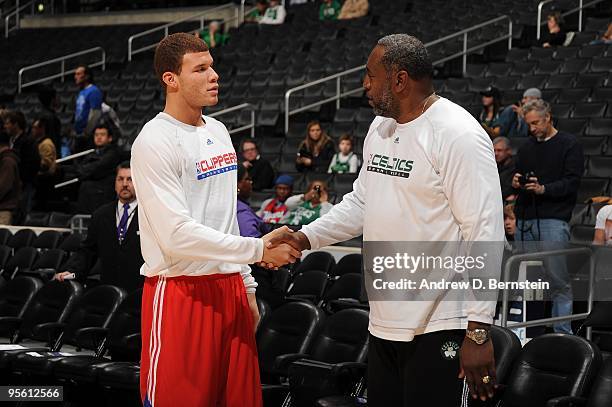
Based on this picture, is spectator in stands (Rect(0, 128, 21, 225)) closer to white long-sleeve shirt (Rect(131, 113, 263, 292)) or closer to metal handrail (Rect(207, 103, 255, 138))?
metal handrail (Rect(207, 103, 255, 138))

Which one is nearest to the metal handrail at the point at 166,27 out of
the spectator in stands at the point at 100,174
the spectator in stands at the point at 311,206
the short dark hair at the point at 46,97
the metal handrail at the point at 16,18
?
the metal handrail at the point at 16,18

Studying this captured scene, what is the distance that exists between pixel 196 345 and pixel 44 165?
9.11 m

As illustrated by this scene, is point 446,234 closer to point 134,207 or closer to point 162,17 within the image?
point 134,207

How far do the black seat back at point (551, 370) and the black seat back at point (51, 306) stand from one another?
11.5ft

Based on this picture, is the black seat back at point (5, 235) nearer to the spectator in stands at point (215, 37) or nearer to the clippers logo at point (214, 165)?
the spectator in stands at point (215, 37)

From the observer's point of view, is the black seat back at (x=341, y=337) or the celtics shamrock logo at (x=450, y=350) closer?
the celtics shamrock logo at (x=450, y=350)

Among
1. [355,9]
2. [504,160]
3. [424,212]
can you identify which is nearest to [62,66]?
[355,9]

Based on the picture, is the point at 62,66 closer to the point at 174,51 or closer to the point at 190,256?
the point at 174,51

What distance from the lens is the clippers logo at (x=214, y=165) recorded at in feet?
12.3

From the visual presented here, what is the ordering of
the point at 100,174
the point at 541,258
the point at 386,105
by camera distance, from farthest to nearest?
the point at 100,174 < the point at 541,258 < the point at 386,105

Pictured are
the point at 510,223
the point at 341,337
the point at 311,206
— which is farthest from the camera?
the point at 311,206

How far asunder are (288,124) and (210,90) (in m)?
10.2

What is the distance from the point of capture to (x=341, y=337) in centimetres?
589

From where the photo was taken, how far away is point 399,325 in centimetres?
340
